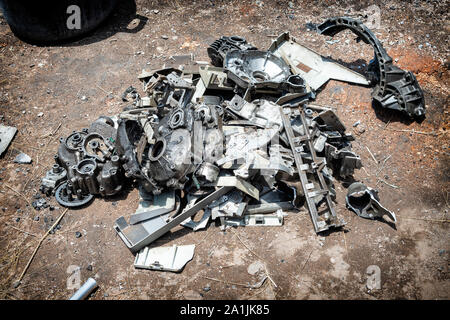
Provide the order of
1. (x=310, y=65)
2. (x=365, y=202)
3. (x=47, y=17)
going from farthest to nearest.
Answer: (x=47, y=17) < (x=310, y=65) < (x=365, y=202)

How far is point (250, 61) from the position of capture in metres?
6.18

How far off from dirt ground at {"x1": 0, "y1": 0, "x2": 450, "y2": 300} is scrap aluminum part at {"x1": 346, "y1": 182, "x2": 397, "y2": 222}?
13 centimetres

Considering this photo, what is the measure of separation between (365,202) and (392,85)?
2361mm

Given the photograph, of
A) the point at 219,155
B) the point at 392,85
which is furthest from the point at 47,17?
the point at 392,85

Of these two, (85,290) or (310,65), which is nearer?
(85,290)

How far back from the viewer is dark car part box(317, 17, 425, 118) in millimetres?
5512

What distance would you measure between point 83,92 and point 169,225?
3891mm

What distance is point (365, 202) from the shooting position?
184 inches

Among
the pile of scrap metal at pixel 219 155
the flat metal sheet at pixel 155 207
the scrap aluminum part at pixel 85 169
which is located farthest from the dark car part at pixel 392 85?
the scrap aluminum part at pixel 85 169

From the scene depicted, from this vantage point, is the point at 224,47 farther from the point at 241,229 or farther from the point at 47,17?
the point at 47,17

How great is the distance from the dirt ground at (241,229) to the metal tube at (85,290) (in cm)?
12

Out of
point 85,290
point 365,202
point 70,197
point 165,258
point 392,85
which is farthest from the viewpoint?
point 392,85

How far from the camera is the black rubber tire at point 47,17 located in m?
7.07

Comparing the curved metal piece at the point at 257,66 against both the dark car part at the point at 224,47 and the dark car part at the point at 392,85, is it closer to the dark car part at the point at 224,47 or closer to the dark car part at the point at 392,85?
the dark car part at the point at 224,47
